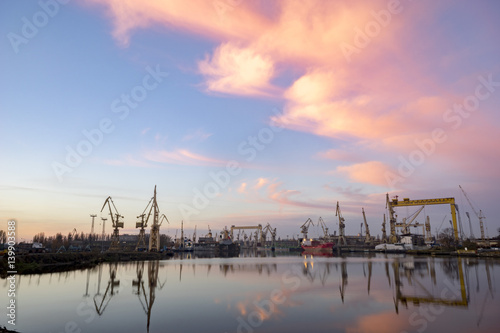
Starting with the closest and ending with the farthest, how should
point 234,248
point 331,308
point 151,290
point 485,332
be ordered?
point 485,332 → point 331,308 → point 151,290 → point 234,248

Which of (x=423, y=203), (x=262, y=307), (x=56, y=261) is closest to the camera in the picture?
(x=262, y=307)

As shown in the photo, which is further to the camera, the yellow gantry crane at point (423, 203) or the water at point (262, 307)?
the yellow gantry crane at point (423, 203)

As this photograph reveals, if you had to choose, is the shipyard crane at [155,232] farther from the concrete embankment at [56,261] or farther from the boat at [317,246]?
the boat at [317,246]

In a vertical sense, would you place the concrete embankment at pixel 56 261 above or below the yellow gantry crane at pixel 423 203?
below

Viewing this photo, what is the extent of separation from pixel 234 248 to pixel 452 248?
106743 millimetres

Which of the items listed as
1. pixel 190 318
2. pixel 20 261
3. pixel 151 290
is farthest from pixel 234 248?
pixel 190 318

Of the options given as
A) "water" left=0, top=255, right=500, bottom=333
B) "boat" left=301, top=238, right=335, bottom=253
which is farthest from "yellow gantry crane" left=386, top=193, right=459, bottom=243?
"water" left=0, top=255, right=500, bottom=333

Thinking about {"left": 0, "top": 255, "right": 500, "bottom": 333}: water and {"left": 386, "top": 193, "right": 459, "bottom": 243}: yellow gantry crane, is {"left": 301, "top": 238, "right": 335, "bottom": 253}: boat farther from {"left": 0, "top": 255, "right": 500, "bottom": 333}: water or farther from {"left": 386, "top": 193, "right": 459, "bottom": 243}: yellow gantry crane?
{"left": 0, "top": 255, "right": 500, "bottom": 333}: water

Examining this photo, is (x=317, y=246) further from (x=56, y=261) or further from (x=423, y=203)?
(x=56, y=261)

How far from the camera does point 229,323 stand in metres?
16.8

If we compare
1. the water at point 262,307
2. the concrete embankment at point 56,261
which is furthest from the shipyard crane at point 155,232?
the water at point 262,307

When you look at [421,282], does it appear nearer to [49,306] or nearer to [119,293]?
[119,293]

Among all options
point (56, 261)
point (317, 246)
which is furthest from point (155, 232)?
point (317, 246)

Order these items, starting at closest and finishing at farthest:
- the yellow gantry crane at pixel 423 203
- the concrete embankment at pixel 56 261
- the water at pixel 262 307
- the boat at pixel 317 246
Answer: the water at pixel 262 307
the concrete embankment at pixel 56 261
the yellow gantry crane at pixel 423 203
the boat at pixel 317 246
